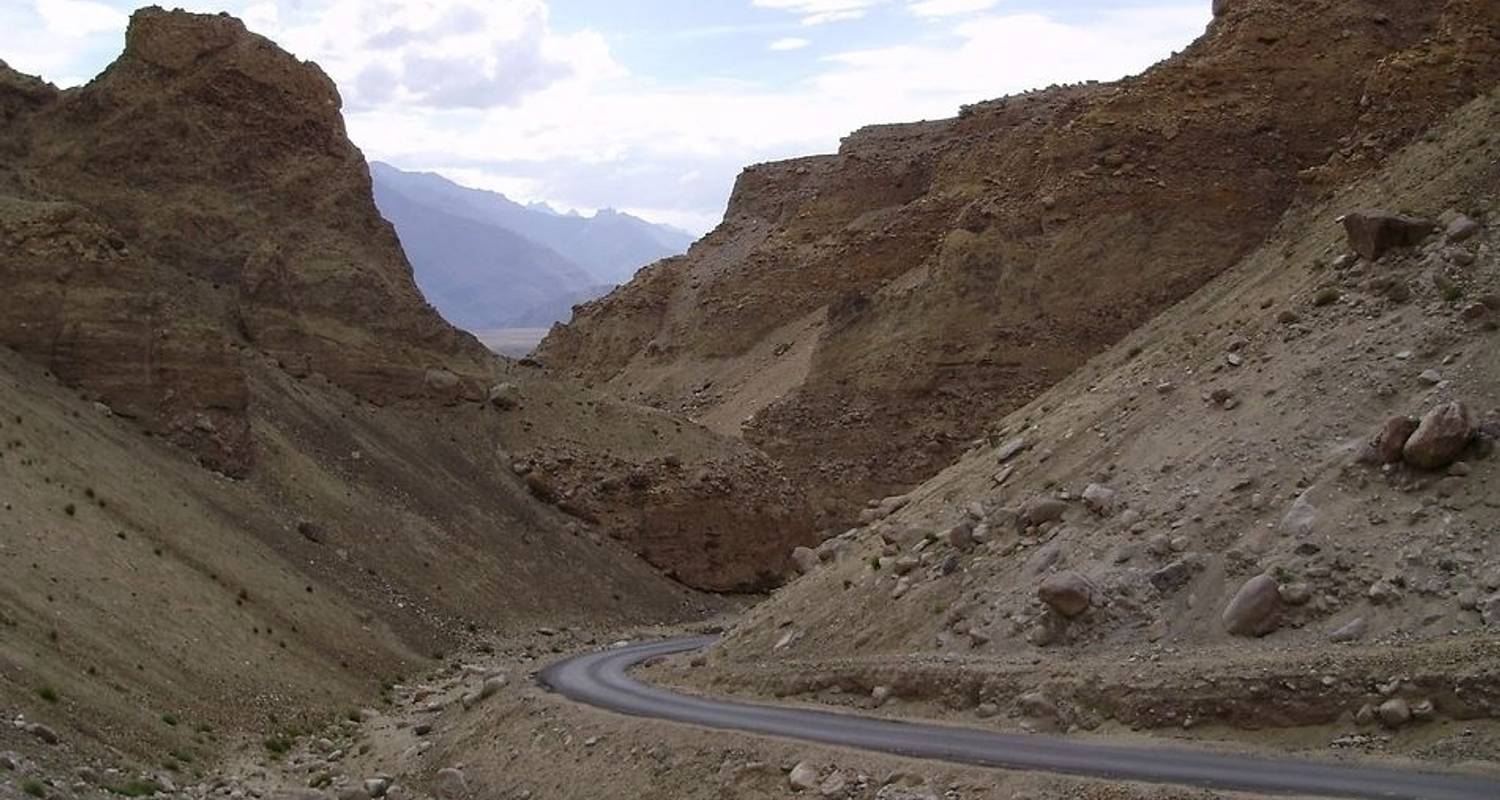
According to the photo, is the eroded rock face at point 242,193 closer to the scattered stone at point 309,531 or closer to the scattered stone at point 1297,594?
the scattered stone at point 309,531

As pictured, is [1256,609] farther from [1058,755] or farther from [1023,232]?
[1023,232]

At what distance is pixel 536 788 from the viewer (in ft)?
80.6

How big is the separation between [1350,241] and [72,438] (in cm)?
2752

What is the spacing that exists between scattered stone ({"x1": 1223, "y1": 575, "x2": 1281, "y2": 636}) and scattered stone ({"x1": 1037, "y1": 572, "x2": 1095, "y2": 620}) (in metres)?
Result: 2.37

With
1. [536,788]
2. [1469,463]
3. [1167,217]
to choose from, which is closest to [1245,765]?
[1469,463]

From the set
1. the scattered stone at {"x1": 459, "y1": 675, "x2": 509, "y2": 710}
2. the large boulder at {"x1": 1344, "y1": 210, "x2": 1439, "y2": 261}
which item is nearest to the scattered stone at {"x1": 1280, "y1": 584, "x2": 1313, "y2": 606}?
the large boulder at {"x1": 1344, "y1": 210, "x2": 1439, "y2": 261}

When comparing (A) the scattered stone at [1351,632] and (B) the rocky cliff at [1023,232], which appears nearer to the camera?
(A) the scattered stone at [1351,632]

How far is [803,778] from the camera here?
68.2ft

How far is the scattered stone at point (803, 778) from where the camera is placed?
67.9ft

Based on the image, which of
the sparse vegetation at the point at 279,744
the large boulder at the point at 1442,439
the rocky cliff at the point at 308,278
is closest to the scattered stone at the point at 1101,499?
the large boulder at the point at 1442,439

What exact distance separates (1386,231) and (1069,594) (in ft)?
31.7

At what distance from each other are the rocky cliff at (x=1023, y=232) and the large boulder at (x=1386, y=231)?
8.10m

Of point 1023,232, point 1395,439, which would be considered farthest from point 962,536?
point 1023,232

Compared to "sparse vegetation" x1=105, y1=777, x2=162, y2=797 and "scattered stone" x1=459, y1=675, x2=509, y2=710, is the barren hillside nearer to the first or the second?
"scattered stone" x1=459, y1=675, x2=509, y2=710
